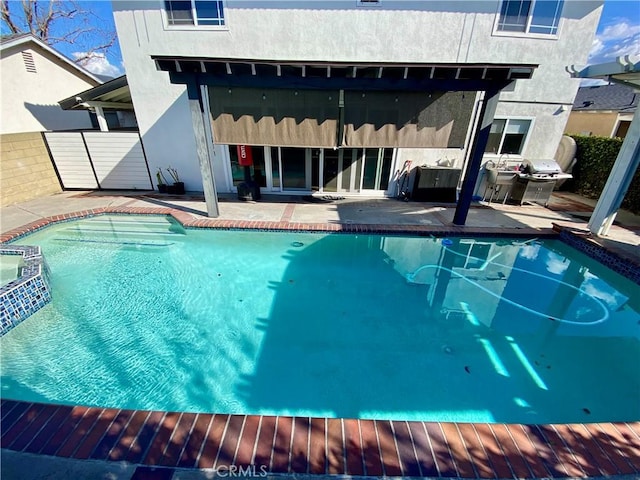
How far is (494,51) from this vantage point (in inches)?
335

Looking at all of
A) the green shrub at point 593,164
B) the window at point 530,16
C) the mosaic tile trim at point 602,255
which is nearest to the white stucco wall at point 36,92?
the window at point 530,16

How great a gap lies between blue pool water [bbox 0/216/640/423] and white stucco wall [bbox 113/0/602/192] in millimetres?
5976

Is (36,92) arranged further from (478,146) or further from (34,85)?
(478,146)

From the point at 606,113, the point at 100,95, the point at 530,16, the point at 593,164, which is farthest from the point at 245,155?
the point at 606,113

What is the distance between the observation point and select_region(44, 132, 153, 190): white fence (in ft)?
32.2

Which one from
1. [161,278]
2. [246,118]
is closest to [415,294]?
Answer: [161,278]

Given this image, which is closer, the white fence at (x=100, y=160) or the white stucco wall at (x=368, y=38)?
the white stucco wall at (x=368, y=38)

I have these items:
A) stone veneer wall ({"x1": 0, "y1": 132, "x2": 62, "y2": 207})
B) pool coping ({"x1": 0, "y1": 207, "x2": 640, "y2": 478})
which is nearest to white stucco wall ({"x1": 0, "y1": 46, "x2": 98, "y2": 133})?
stone veneer wall ({"x1": 0, "y1": 132, "x2": 62, "y2": 207})

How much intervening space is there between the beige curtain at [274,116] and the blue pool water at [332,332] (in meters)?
2.88

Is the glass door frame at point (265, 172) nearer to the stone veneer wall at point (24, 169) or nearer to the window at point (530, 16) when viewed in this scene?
the stone veneer wall at point (24, 169)

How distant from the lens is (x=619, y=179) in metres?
6.69

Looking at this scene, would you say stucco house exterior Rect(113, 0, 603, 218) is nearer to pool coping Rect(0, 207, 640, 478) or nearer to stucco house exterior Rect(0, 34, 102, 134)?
stucco house exterior Rect(0, 34, 102, 134)

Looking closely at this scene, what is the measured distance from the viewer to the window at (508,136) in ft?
31.4

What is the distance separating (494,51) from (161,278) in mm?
11706
